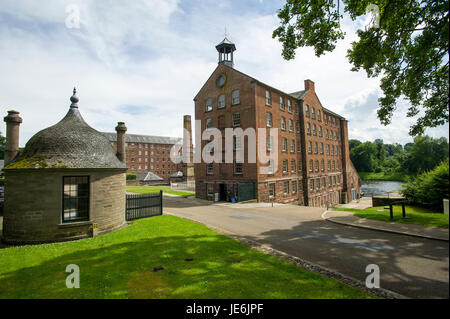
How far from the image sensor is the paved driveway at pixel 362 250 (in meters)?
5.99

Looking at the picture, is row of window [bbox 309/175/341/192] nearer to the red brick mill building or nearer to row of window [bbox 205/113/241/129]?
the red brick mill building

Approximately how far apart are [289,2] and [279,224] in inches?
501

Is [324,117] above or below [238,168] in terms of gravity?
above

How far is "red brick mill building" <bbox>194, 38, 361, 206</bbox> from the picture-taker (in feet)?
88.6

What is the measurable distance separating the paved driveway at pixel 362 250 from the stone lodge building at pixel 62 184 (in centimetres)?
736

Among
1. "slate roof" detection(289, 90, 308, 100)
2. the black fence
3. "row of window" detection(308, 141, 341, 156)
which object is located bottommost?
the black fence

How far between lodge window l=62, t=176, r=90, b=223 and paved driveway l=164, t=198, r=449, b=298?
26.5 feet

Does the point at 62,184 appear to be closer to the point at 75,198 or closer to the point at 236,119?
the point at 75,198

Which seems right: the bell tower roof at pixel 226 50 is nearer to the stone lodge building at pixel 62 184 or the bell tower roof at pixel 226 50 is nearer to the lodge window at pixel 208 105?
the lodge window at pixel 208 105

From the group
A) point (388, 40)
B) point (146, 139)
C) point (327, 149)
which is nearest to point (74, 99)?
point (388, 40)

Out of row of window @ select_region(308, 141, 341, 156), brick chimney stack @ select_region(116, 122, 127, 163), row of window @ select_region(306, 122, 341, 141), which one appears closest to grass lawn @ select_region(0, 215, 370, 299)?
brick chimney stack @ select_region(116, 122, 127, 163)

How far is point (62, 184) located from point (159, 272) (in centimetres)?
831

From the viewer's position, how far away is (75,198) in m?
12.3
